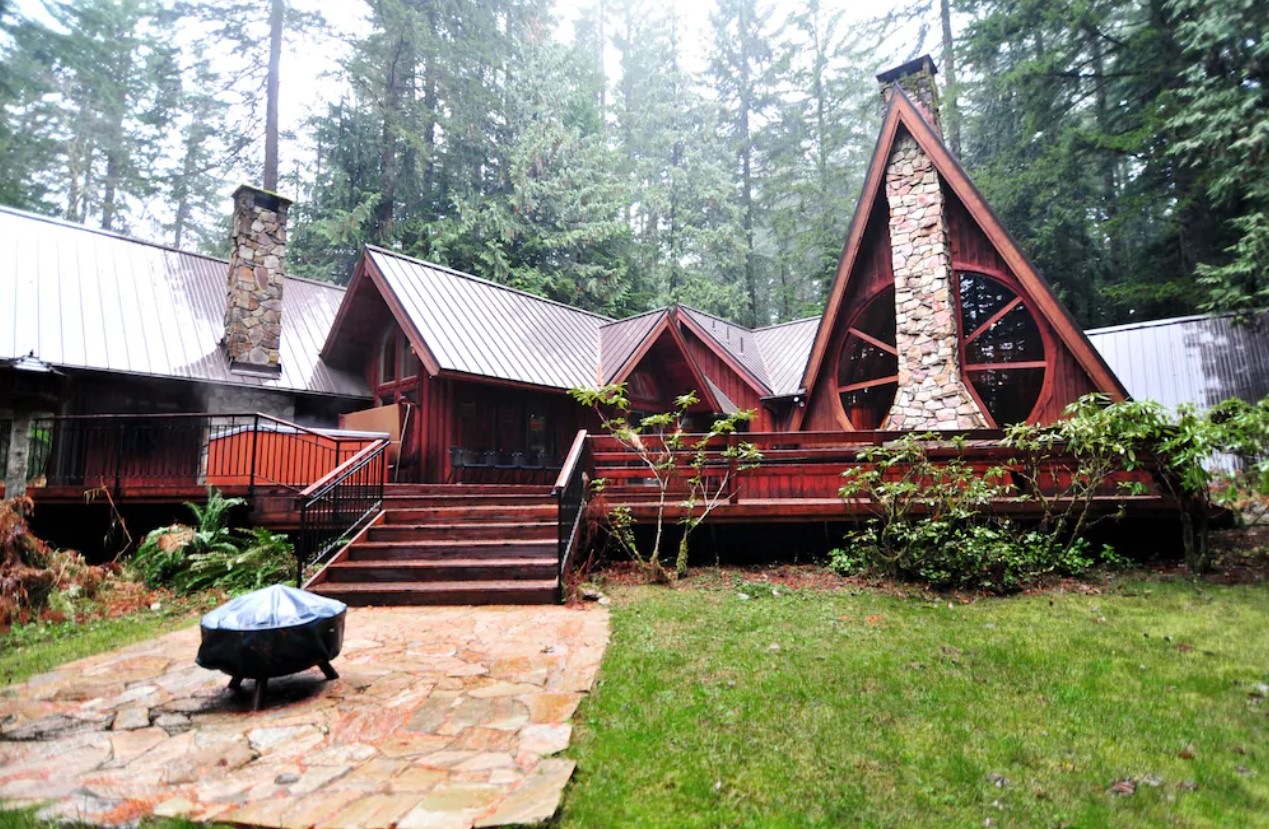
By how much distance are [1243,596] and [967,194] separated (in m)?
6.42

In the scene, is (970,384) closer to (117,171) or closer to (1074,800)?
(1074,800)

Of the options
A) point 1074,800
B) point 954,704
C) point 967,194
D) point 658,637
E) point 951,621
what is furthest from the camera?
point 967,194

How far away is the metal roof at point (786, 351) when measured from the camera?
15.3 metres

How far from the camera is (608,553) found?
27.7ft

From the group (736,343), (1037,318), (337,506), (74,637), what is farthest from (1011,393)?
(74,637)

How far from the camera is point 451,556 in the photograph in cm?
734

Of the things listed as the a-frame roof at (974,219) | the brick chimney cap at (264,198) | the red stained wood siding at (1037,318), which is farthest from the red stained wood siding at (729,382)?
the brick chimney cap at (264,198)

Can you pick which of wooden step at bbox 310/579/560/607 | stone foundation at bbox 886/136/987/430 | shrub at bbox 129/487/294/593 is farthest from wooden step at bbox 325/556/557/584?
stone foundation at bbox 886/136/987/430

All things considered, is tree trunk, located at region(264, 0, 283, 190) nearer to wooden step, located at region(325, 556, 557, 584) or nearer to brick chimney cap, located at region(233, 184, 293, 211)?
brick chimney cap, located at region(233, 184, 293, 211)

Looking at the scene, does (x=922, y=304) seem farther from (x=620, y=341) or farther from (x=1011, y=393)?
(x=620, y=341)

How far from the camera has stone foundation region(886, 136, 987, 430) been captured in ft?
31.7

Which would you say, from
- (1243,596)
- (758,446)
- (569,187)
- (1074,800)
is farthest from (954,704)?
(569,187)

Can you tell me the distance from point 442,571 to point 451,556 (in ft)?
1.24

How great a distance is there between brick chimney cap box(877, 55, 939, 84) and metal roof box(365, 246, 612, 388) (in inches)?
292
